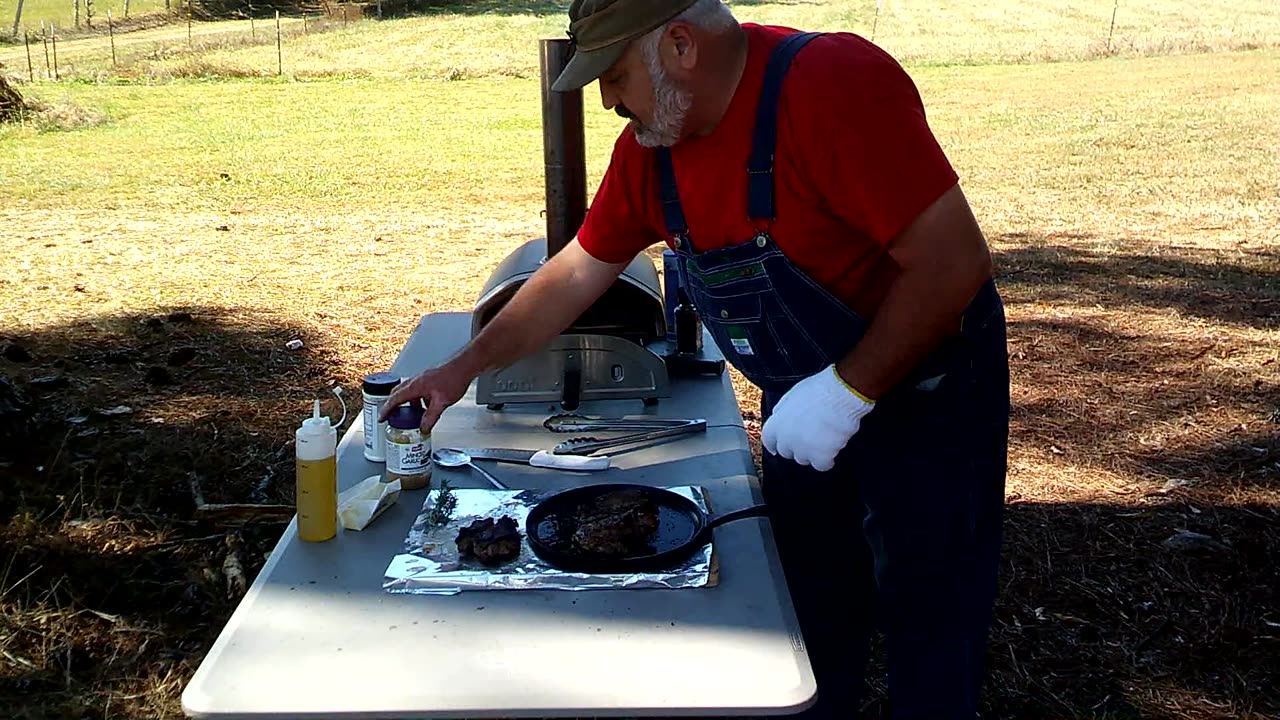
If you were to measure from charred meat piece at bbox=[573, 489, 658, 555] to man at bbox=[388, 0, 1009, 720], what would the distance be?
25cm

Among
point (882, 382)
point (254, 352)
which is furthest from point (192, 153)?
point (882, 382)

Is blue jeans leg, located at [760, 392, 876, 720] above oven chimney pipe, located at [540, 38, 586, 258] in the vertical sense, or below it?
below

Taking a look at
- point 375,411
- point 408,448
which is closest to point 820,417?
point 408,448

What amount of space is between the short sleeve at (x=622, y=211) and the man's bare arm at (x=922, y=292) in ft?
1.61

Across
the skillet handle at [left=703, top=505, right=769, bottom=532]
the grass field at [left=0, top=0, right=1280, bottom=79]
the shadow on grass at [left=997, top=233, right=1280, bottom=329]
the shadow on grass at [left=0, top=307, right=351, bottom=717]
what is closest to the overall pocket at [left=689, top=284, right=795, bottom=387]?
the skillet handle at [left=703, top=505, right=769, bottom=532]

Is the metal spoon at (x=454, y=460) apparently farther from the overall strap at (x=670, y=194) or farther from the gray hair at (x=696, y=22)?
the gray hair at (x=696, y=22)

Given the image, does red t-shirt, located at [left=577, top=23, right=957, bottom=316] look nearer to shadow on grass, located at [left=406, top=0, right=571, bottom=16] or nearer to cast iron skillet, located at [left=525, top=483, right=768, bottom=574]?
cast iron skillet, located at [left=525, top=483, right=768, bottom=574]

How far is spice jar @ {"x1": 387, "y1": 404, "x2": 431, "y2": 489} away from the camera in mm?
1984

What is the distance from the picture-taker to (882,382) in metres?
1.70

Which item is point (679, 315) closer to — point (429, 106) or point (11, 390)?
point (11, 390)

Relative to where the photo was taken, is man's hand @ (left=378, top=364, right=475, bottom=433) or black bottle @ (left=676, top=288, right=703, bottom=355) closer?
man's hand @ (left=378, top=364, right=475, bottom=433)

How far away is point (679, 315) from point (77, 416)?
2.44 metres

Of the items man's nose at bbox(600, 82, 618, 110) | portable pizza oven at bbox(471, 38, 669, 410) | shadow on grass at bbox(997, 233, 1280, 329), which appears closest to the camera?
man's nose at bbox(600, 82, 618, 110)

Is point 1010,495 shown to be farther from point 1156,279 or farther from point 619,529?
point 1156,279
